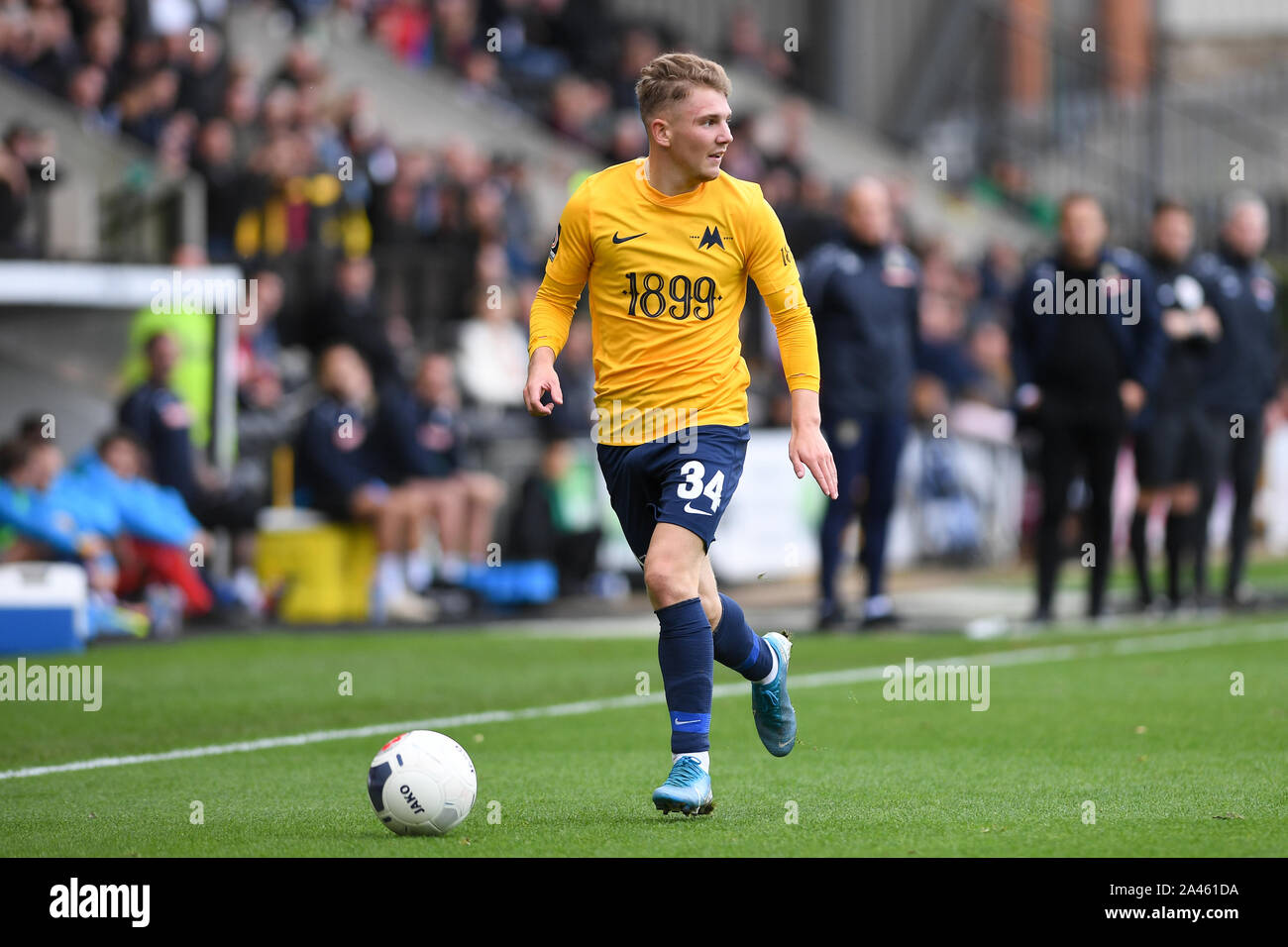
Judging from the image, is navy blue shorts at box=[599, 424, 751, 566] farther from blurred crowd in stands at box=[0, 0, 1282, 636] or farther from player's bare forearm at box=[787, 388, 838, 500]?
blurred crowd in stands at box=[0, 0, 1282, 636]

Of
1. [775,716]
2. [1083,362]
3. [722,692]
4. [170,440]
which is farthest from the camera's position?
[170,440]

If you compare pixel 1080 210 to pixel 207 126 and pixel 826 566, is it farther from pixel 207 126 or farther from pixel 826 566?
pixel 207 126

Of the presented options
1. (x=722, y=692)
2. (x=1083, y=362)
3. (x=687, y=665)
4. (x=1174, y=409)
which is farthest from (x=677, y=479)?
(x=1174, y=409)

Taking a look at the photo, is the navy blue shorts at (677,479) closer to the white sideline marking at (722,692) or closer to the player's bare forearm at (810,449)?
the player's bare forearm at (810,449)

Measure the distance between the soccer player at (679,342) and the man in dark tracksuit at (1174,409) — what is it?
25.1 feet

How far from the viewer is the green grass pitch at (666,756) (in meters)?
5.54

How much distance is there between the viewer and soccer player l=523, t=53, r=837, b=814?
241 inches

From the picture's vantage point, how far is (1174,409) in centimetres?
1366

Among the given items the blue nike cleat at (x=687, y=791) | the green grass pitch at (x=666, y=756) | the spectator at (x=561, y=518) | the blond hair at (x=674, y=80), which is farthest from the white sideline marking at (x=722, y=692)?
the spectator at (x=561, y=518)

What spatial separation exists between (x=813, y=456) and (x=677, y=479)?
42 cm

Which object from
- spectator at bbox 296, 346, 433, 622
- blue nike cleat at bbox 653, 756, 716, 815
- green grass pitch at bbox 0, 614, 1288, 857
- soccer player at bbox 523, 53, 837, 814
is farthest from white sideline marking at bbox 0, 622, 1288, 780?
spectator at bbox 296, 346, 433, 622

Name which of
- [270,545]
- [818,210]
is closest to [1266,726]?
[270,545]

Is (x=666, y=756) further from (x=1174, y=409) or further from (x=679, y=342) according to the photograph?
(x=1174, y=409)

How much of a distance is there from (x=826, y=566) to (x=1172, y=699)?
12.5 ft
